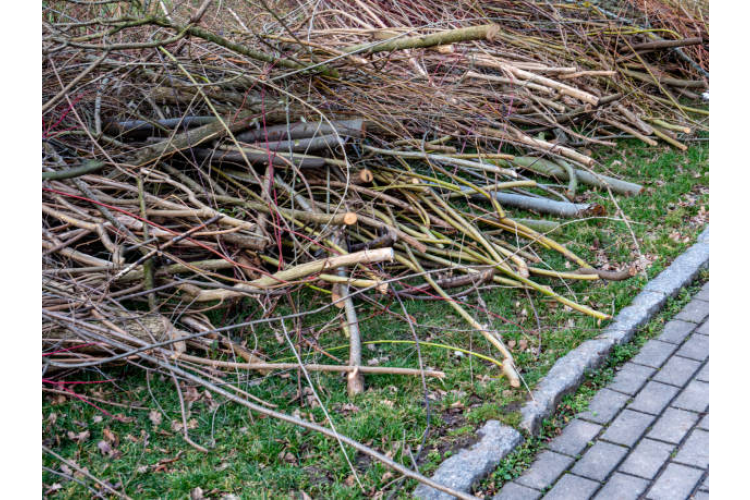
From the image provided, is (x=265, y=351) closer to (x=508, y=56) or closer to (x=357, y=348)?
(x=357, y=348)

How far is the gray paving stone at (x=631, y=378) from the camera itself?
374 centimetres

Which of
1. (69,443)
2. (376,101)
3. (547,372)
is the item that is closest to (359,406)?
(547,372)

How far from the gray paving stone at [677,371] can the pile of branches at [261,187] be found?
18.7 inches

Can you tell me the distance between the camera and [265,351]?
409cm

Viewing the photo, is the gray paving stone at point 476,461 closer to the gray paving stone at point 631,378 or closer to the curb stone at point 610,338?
the curb stone at point 610,338

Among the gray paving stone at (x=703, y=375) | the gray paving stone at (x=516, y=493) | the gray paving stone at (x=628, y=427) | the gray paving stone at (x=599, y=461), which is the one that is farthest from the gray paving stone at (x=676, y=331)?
the gray paving stone at (x=516, y=493)

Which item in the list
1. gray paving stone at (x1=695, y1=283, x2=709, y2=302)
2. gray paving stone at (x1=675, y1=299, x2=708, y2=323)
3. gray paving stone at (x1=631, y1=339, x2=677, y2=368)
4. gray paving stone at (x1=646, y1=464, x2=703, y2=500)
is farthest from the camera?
gray paving stone at (x1=695, y1=283, x2=709, y2=302)

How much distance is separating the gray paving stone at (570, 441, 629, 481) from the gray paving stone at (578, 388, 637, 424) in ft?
0.66

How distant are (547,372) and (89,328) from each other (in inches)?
102

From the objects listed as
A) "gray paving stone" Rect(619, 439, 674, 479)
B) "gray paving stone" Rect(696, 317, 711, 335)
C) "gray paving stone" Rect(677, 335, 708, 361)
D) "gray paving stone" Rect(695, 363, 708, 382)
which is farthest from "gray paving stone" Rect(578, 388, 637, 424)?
"gray paving stone" Rect(696, 317, 711, 335)

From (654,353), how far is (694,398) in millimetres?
451

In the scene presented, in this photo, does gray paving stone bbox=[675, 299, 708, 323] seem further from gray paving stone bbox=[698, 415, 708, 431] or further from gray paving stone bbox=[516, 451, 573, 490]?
gray paving stone bbox=[516, 451, 573, 490]

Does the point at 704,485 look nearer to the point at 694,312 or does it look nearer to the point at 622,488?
the point at 622,488

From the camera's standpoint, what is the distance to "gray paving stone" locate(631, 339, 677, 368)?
3.95 metres
